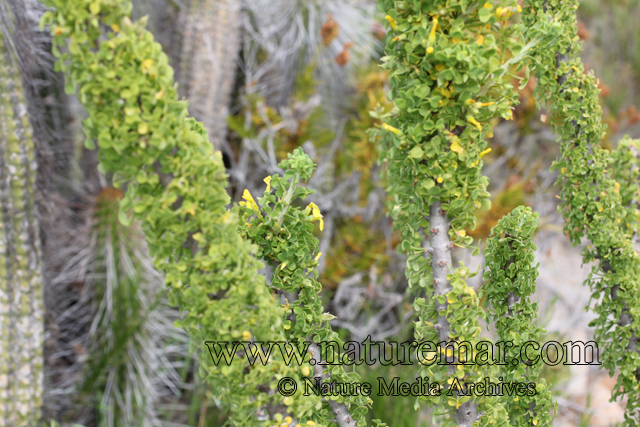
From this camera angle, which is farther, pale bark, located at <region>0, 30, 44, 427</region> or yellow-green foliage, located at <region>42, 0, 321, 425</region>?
pale bark, located at <region>0, 30, 44, 427</region>

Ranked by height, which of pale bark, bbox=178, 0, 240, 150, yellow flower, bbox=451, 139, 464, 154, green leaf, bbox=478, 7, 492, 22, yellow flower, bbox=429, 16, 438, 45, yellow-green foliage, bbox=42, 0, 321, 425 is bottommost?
yellow-green foliage, bbox=42, 0, 321, 425

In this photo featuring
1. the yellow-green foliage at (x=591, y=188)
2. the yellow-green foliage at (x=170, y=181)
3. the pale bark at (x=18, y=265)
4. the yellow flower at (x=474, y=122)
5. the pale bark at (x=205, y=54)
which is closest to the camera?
the yellow-green foliage at (x=170, y=181)

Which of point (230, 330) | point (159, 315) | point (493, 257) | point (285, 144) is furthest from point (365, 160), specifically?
point (230, 330)

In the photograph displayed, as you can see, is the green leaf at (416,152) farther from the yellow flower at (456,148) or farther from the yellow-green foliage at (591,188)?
the yellow-green foliage at (591,188)

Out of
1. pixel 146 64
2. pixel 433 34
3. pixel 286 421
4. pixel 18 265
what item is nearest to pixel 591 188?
pixel 433 34

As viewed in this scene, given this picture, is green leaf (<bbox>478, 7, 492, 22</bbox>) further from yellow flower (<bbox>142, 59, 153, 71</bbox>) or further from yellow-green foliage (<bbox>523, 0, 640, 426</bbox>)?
yellow flower (<bbox>142, 59, 153, 71</bbox>)

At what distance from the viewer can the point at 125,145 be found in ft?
1.58

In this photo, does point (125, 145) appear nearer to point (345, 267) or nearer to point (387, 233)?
point (345, 267)

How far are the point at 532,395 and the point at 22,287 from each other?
1.24 meters

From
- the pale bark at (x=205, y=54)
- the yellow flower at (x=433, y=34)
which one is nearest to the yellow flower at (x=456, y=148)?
the yellow flower at (x=433, y=34)

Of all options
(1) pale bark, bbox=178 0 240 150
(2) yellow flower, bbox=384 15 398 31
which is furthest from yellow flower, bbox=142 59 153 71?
(1) pale bark, bbox=178 0 240 150

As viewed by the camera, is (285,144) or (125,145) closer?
(125,145)

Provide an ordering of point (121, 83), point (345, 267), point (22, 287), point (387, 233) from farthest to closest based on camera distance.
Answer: point (387, 233), point (345, 267), point (22, 287), point (121, 83)

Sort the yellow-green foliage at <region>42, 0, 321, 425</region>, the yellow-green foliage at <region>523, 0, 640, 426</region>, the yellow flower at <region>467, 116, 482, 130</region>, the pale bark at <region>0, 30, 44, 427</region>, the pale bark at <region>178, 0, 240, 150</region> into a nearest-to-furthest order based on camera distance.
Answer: the yellow-green foliage at <region>42, 0, 321, 425</region> → the yellow flower at <region>467, 116, 482, 130</region> → the yellow-green foliage at <region>523, 0, 640, 426</region> → the pale bark at <region>0, 30, 44, 427</region> → the pale bark at <region>178, 0, 240, 150</region>
